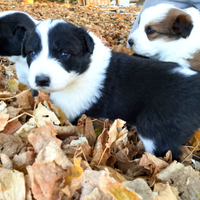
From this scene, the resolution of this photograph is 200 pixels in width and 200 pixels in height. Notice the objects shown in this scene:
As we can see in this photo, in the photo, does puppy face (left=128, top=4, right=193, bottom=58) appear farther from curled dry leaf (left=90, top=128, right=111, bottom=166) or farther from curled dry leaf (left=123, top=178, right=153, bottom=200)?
curled dry leaf (left=123, top=178, right=153, bottom=200)

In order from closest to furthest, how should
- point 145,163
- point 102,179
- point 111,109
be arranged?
point 102,179
point 145,163
point 111,109

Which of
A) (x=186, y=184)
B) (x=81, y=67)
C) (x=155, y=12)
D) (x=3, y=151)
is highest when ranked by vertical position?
(x=155, y=12)

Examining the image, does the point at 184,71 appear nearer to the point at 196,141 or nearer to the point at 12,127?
the point at 196,141

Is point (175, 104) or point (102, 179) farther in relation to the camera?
point (175, 104)

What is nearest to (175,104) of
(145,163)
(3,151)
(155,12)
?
(145,163)

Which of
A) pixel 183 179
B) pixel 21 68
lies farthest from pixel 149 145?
pixel 21 68

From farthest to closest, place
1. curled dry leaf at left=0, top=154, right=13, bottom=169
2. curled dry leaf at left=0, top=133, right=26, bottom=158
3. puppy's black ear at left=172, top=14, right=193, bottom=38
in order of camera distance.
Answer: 1. puppy's black ear at left=172, top=14, right=193, bottom=38
2. curled dry leaf at left=0, top=133, right=26, bottom=158
3. curled dry leaf at left=0, top=154, right=13, bottom=169

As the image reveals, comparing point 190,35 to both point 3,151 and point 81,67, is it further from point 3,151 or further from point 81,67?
point 3,151

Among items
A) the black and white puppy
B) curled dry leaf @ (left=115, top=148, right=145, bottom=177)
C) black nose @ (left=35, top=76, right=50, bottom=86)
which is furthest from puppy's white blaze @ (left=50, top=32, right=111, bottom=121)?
curled dry leaf @ (left=115, top=148, right=145, bottom=177)
